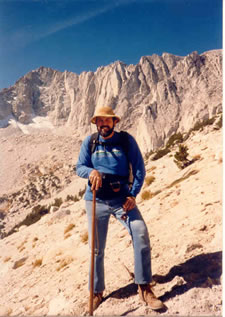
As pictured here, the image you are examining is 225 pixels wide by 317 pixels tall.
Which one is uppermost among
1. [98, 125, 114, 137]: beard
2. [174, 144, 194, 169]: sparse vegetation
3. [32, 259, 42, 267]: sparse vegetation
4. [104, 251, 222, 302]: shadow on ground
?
[98, 125, 114, 137]: beard

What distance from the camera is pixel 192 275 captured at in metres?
3.39

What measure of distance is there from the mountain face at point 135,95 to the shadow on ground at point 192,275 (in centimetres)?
4536

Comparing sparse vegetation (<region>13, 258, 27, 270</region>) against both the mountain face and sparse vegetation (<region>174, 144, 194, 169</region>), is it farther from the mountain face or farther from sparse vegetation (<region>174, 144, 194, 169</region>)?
the mountain face

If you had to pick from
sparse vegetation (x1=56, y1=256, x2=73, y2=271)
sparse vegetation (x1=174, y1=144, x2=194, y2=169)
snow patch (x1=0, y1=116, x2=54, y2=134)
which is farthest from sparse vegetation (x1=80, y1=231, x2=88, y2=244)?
snow patch (x1=0, y1=116, x2=54, y2=134)

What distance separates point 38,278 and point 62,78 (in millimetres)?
106905

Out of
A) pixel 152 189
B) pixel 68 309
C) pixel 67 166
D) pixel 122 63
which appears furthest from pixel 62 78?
pixel 68 309

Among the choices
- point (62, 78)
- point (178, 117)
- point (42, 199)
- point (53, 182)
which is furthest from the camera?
point (62, 78)

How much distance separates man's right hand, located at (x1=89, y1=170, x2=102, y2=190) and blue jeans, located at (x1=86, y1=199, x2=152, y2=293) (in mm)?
263

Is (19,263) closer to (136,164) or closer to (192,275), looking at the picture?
(192,275)

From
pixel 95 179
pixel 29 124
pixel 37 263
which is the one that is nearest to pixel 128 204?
pixel 95 179

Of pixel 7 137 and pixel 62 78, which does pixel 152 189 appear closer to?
pixel 7 137

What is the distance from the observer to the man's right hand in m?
3.07

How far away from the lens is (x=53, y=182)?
4334cm

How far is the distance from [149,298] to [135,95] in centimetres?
6925
